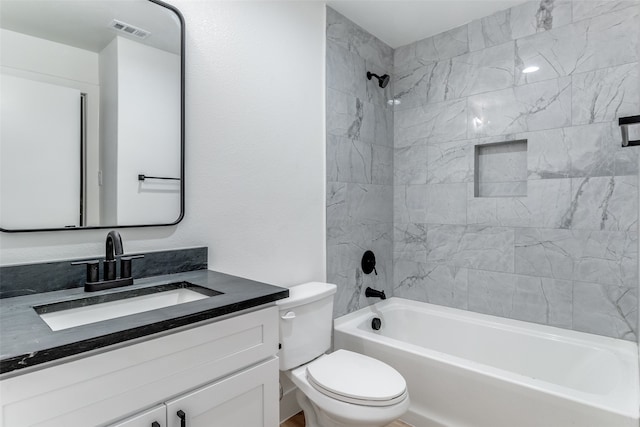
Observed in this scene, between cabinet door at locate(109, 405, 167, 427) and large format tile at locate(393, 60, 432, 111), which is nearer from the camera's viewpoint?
cabinet door at locate(109, 405, 167, 427)

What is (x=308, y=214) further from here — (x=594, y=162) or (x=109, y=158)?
(x=594, y=162)

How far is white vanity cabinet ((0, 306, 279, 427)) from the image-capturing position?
0.75m

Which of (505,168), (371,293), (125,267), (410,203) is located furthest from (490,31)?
(125,267)

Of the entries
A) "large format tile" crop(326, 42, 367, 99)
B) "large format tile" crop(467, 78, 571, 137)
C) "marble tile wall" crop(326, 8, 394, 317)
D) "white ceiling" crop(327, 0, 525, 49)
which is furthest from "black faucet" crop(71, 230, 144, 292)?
"large format tile" crop(467, 78, 571, 137)

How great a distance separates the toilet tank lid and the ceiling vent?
1278 mm

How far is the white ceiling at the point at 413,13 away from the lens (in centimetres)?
227

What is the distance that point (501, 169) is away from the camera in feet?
8.02

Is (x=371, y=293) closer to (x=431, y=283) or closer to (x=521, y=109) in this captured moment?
(x=431, y=283)

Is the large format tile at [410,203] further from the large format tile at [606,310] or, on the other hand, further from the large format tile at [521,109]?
the large format tile at [606,310]

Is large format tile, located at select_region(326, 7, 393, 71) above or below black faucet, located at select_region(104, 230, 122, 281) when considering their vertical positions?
above

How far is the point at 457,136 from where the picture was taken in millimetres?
2561

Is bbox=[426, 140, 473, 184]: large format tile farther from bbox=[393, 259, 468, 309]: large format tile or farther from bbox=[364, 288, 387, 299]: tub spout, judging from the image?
bbox=[364, 288, 387, 299]: tub spout

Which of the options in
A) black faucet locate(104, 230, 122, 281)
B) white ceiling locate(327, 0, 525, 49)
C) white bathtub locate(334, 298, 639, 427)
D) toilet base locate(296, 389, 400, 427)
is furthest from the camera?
white ceiling locate(327, 0, 525, 49)

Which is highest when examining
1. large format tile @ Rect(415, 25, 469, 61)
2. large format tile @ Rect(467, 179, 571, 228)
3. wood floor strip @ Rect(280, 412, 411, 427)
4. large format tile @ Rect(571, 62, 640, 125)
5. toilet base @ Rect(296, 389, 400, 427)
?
large format tile @ Rect(415, 25, 469, 61)
